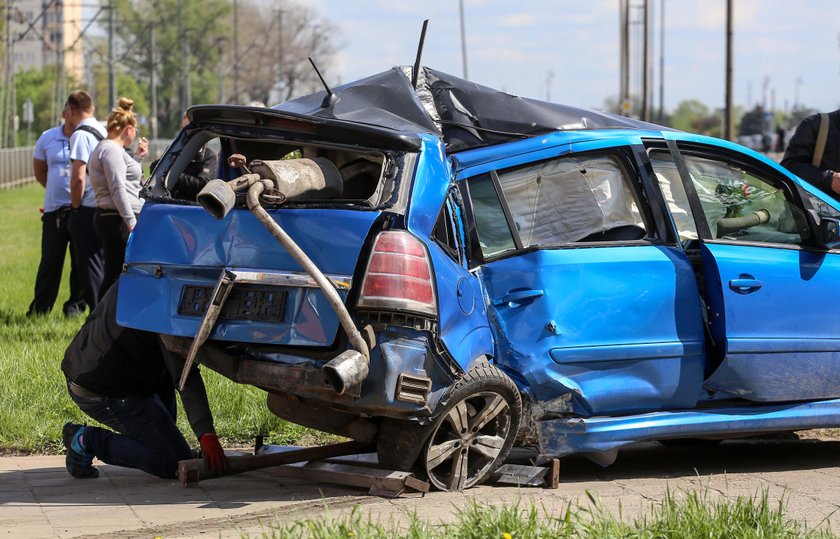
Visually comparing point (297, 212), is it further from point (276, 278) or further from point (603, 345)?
point (603, 345)

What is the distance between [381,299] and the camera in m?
5.55

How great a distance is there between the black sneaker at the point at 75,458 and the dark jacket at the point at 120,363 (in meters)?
0.26

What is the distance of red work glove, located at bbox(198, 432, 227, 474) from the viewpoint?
6.29 metres

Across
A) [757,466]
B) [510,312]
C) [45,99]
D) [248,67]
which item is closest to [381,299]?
[510,312]

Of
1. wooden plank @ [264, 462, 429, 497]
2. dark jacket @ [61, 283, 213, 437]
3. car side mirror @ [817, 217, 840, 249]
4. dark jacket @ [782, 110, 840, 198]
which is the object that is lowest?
wooden plank @ [264, 462, 429, 497]

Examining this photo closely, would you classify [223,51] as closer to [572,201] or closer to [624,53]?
[624,53]

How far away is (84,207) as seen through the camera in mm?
11664

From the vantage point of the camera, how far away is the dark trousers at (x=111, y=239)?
34.2 ft

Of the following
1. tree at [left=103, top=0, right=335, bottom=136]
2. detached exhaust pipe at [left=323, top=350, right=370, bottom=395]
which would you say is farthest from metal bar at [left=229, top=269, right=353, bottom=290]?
tree at [left=103, top=0, right=335, bottom=136]

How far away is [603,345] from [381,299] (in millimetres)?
1320

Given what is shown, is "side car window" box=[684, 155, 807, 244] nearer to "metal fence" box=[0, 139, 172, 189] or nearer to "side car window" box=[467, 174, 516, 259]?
"side car window" box=[467, 174, 516, 259]

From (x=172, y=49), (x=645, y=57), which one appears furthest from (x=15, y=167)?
(x=172, y=49)

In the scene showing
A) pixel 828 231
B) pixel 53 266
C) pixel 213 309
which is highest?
pixel 828 231

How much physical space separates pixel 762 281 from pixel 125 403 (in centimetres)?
308
